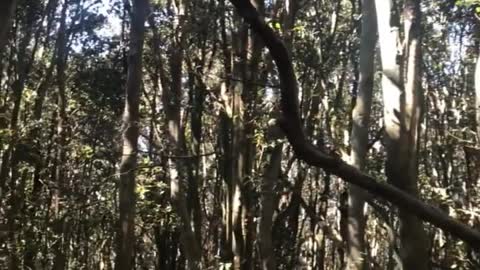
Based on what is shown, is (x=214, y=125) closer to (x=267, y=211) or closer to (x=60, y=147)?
(x=60, y=147)

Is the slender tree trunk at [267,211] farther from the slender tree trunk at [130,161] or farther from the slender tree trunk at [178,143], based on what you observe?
the slender tree trunk at [130,161]

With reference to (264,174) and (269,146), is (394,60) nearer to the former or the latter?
(269,146)

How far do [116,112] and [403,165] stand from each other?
10023 millimetres

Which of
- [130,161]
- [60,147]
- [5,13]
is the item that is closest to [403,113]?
[130,161]

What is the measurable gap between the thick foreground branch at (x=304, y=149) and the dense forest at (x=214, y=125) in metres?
3.19

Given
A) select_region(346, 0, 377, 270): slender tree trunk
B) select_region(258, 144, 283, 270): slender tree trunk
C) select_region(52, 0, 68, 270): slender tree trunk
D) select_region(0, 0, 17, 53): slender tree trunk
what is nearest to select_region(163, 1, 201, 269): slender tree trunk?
select_region(258, 144, 283, 270): slender tree trunk

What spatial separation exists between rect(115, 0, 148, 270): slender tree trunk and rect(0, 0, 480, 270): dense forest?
21mm

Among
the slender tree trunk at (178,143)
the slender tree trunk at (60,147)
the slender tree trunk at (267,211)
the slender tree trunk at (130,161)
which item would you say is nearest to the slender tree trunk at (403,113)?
the slender tree trunk at (267,211)

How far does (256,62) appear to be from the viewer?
10.8 meters

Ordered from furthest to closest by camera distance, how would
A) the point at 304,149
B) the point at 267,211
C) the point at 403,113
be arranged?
the point at 267,211 < the point at 403,113 < the point at 304,149

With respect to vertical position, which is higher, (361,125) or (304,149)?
(361,125)

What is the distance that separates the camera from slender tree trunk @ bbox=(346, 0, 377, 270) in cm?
732

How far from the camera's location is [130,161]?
8.98 meters

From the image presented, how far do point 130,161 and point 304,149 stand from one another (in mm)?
6294
